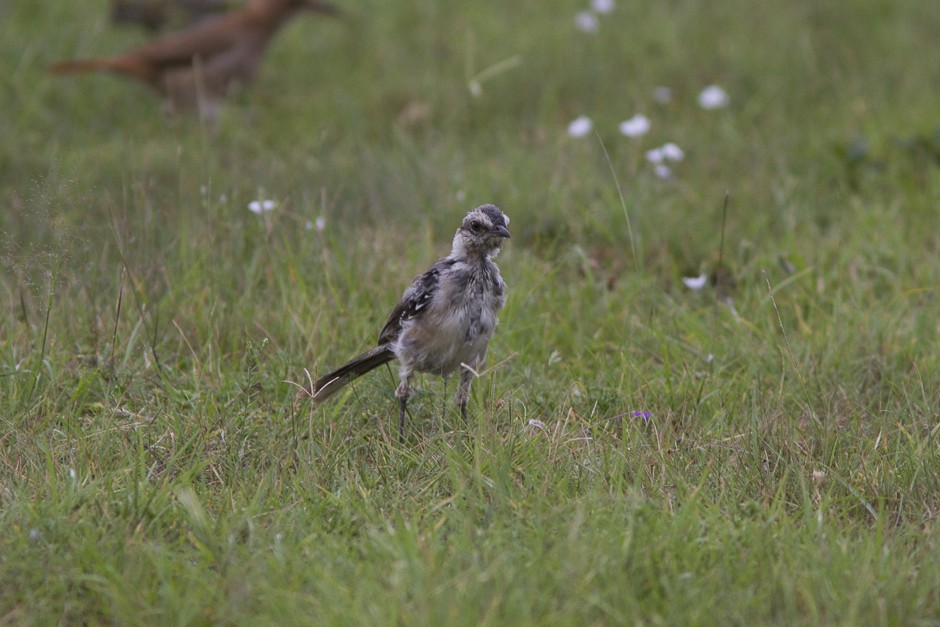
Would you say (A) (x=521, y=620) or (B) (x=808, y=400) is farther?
(B) (x=808, y=400)

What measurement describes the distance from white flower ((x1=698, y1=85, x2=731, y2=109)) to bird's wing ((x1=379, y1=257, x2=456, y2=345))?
4.18 meters

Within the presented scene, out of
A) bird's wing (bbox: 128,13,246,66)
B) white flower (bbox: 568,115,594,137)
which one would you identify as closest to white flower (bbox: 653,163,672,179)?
white flower (bbox: 568,115,594,137)

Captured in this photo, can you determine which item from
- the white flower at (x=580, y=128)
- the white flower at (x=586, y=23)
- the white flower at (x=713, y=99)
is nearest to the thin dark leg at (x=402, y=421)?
the white flower at (x=580, y=128)

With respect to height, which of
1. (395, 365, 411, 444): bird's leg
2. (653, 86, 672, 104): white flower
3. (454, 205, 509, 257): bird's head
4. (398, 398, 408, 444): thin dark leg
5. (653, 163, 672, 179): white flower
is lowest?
(398, 398, 408, 444): thin dark leg

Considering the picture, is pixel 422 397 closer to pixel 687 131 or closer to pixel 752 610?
pixel 752 610

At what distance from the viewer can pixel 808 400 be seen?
481cm

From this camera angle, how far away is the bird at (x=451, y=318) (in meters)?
4.93

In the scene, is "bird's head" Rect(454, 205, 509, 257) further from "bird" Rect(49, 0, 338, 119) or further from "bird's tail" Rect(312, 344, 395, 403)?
"bird" Rect(49, 0, 338, 119)

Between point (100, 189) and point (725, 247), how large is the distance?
148 inches

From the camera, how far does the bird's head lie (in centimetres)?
491

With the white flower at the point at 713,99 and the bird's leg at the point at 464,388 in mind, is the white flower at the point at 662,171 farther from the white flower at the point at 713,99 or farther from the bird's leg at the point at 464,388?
the bird's leg at the point at 464,388

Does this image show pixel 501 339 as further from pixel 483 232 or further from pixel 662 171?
pixel 662 171

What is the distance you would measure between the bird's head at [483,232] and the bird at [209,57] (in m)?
4.68

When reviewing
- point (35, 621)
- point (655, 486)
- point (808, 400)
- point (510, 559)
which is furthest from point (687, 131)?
point (35, 621)
